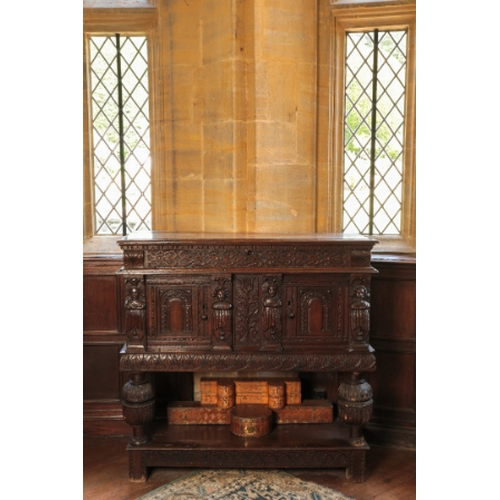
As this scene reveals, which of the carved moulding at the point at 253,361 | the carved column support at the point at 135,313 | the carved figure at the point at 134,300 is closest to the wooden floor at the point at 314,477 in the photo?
the carved moulding at the point at 253,361

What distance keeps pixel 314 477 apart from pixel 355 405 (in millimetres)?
582

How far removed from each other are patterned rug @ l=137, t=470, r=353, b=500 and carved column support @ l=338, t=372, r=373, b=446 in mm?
399

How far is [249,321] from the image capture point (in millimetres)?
3193

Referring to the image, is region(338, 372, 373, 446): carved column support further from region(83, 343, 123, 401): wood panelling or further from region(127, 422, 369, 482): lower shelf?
region(83, 343, 123, 401): wood panelling

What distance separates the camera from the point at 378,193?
4301 millimetres

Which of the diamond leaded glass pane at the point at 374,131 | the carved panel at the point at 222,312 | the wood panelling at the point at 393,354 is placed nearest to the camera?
the carved panel at the point at 222,312

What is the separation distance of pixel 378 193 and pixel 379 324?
118 centimetres

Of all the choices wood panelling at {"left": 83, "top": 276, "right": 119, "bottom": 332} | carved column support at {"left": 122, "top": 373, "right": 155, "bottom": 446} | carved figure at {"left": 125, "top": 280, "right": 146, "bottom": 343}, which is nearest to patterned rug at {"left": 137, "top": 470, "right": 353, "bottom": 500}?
carved column support at {"left": 122, "top": 373, "right": 155, "bottom": 446}

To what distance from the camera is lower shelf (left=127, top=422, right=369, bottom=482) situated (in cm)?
320

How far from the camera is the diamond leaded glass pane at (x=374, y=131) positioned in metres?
4.14

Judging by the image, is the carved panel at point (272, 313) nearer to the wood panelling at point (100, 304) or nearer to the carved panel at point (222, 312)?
the carved panel at point (222, 312)

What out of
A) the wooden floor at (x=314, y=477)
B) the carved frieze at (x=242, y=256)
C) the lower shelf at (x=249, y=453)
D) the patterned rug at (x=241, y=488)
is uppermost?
the carved frieze at (x=242, y=256)

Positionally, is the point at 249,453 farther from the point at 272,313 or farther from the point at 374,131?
the point at 374,131

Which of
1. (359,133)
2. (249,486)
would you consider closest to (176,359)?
(249,486)
